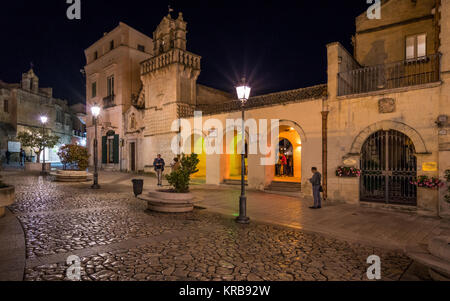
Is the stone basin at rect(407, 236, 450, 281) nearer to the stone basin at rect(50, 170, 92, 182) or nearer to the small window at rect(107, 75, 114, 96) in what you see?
the stone basin at rect(50, 170, 92, 182)

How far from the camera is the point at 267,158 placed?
13961 millimetres

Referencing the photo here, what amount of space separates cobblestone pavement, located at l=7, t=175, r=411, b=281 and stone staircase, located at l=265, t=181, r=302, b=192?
6124 millimetres

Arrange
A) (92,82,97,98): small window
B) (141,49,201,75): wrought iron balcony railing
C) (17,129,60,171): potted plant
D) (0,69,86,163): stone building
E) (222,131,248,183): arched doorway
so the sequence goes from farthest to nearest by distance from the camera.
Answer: (0,69,86,163): stone building → (92,82,97,98): small window → (17,129,60,171): potted plant → (141,49,201,75): wrought iron balcony railing → (222,131,248,183): arched doorway

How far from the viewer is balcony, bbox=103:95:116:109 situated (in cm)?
2547

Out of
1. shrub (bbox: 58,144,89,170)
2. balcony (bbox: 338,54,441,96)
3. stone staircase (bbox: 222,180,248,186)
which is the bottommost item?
stone staircase (bbox: 222,180,248,186)

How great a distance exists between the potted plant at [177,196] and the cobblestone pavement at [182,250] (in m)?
0.51

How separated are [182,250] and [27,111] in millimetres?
38345

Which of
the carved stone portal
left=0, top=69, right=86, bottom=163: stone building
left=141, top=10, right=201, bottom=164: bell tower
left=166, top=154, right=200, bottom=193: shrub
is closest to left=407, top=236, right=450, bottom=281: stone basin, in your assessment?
left=166, top=154, right=200, bottom=193: shrub

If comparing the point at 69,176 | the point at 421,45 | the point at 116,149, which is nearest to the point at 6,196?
the point at 69,176

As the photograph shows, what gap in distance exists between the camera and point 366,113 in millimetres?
10461

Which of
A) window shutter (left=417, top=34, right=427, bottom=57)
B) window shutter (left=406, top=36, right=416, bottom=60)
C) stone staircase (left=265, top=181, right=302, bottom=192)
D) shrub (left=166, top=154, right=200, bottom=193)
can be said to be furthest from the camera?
stone staircase (left=265, top=181, right=302, bottom=192)

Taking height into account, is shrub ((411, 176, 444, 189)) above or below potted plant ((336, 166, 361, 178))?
below

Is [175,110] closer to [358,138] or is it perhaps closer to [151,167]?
[151,167]
